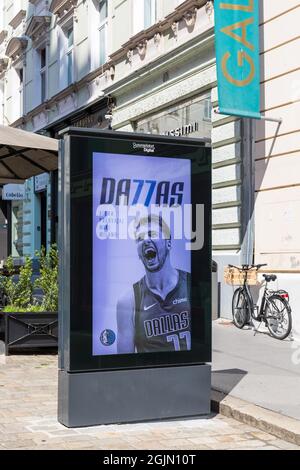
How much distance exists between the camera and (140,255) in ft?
18.1

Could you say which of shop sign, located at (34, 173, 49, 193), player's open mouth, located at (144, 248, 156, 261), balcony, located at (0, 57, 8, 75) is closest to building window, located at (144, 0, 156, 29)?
shop sign, located at (34, 173, 49, 193)

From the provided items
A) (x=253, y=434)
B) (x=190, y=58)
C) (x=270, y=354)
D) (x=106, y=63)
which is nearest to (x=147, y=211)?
(x=253, y=434)

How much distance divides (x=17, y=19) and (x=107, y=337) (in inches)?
896

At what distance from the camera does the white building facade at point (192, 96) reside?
34.8 ft

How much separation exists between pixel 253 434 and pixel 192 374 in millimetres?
725

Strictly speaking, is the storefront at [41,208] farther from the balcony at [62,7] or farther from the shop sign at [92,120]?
the balcony at [62,7]

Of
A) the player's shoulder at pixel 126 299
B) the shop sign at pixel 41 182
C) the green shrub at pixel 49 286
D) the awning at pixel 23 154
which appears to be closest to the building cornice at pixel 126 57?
the shop sign at pixel 41 182

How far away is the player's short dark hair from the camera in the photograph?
18.0 ft

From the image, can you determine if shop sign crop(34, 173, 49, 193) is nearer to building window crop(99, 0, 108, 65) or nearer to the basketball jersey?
building window crop(99, 0, 108, 65)

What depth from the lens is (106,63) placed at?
17438 mm

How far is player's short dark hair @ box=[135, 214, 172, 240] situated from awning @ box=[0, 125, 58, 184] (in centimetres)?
427

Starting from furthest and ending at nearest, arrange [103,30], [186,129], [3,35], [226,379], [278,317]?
[3,35] < [103,30] < [186,129] < [278,317] < [226,379]

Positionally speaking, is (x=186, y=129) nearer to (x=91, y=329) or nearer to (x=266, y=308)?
(x=266, y=308)

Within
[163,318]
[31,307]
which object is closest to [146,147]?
[163,318]
